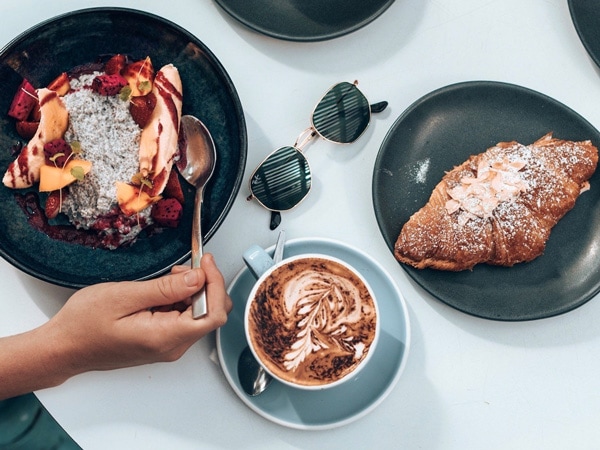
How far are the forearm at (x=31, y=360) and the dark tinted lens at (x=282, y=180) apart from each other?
0.48 metres

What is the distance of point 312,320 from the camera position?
1.11 meters

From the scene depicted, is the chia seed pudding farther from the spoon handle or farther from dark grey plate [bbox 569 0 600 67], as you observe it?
dark grey plate [bbox 569 0 600 67]

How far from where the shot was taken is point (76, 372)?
119 centimetres

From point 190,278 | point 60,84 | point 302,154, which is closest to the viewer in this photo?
point 190,278

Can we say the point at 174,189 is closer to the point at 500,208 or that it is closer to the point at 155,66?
the point at 155,66

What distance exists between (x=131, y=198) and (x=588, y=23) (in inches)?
39.1

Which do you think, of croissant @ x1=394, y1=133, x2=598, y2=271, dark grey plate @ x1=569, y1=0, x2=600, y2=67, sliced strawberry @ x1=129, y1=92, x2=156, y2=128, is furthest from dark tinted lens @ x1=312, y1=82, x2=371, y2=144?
dark grey plate @ x1=569, y1=0, x2=600, y2=67

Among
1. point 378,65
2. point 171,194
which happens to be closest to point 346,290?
point 171,194

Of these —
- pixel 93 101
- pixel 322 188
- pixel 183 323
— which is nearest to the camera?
pixel 183 323

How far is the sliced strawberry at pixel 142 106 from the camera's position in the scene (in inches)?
45.8

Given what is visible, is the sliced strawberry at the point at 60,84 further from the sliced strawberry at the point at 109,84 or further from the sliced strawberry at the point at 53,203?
the sliced strawberry at the point at 53,203

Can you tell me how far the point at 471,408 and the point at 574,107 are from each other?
68 centimetres

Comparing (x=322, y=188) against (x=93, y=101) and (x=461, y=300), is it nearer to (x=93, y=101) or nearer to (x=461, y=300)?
(x=461, y=300)

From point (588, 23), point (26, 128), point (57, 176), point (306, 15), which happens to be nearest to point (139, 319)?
point (57, 176)
